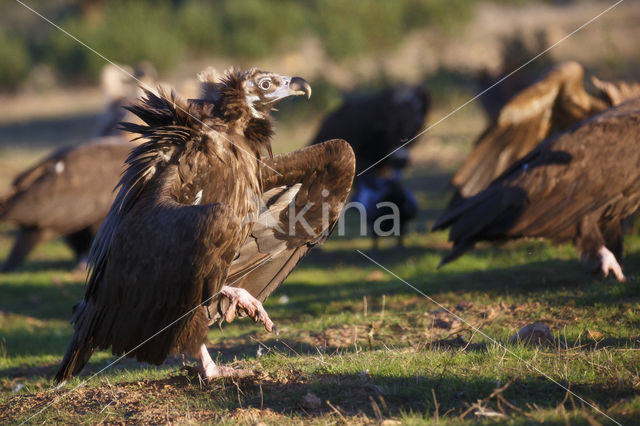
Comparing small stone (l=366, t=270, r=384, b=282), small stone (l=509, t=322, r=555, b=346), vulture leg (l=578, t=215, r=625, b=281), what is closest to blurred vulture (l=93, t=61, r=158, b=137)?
small stone (l=366, t=270, r=384, b=282)

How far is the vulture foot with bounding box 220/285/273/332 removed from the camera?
4965 millimetres

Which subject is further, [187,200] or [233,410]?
[187,200]

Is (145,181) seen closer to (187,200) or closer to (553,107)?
(187,200)

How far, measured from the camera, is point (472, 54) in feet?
83.9

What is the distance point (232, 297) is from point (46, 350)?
3194 mm

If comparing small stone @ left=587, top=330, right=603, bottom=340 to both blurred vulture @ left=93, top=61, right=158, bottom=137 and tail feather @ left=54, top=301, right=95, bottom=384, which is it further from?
blurred vulture @ left=93, top=61, right=158, bottom=137

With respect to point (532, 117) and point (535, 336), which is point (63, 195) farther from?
point (535, 336)

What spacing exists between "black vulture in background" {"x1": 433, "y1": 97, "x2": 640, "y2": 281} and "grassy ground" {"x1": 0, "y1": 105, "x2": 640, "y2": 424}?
0.57 metres

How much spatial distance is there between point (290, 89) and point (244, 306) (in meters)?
1.86

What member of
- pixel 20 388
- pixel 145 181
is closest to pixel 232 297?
pixel 145 181

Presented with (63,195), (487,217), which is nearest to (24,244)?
(63,195)

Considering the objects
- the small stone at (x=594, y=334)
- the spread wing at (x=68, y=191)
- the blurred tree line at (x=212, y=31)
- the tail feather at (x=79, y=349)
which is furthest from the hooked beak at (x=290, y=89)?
the blurred tree line at (x=212, y=31)

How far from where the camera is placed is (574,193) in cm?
694

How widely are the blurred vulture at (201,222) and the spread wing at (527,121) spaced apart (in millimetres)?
3162
